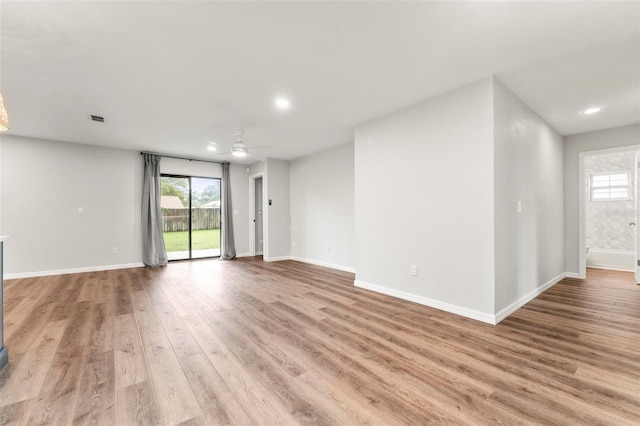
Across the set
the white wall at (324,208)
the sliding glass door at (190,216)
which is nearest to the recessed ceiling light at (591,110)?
the white wall at (324,208)

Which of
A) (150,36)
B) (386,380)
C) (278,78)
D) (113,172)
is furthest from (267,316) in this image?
(113,172)

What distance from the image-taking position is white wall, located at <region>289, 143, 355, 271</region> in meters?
5.27

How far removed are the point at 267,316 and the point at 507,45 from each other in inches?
134

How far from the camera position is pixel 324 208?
582 cm

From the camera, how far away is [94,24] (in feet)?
6.46

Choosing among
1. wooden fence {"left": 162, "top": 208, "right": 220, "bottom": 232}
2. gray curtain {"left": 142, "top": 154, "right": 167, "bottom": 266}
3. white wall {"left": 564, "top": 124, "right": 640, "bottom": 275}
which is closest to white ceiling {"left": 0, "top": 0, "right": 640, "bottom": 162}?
white wall {"left": 564, "top": 124, "right": 640, "bottom": 275}

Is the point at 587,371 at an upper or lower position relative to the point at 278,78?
lower

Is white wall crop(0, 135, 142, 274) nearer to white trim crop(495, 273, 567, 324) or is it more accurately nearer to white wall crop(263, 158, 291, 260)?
white wall crop(263, 158, 291, 260)

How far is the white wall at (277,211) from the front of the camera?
6551 mm

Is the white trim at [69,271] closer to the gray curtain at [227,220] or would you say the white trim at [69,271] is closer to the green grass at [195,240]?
the green grass at [195,240]

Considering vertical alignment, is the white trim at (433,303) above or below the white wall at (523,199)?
below

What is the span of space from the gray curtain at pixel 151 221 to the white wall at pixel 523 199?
6.30 meters

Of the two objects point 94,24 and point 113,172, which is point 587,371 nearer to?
point 94,24

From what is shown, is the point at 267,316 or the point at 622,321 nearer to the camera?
the point at 622,321
